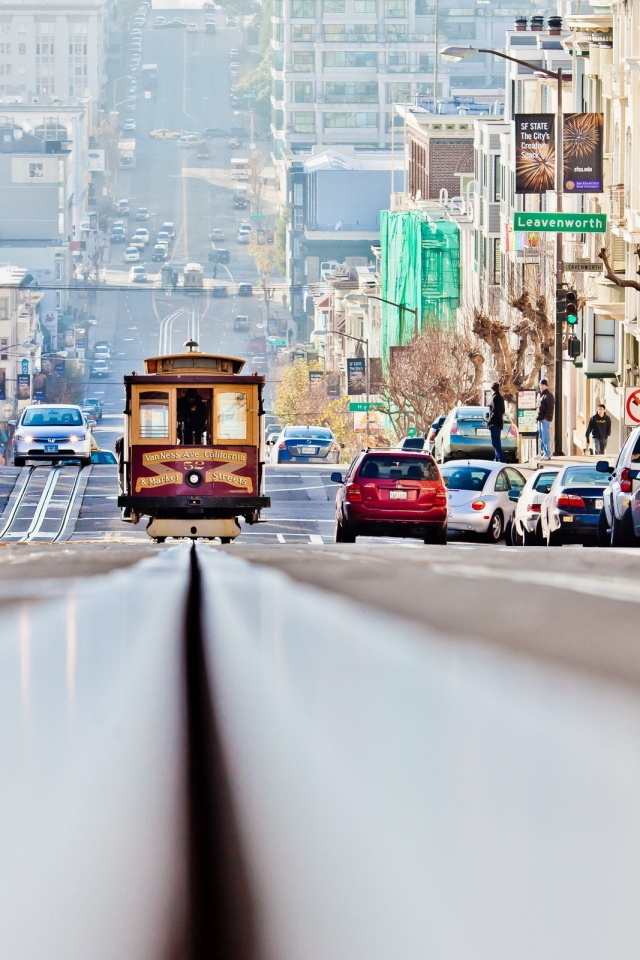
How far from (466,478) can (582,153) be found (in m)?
15.5

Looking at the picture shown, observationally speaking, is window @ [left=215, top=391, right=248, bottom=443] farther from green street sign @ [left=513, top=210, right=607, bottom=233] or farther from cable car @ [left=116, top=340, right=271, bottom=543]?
green street sign @ [left=513, top=210, right=607, bottom=233]

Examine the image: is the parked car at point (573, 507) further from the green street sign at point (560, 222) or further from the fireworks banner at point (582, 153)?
the fireworks banner at point (582, 153)

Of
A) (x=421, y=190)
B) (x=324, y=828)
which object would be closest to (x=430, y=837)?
(x=324, y=828)

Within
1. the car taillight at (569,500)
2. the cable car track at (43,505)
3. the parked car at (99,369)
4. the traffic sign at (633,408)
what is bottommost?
the cable car track at (43,505)

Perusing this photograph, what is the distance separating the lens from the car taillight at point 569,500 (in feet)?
79.7

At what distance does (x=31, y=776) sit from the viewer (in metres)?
2.36

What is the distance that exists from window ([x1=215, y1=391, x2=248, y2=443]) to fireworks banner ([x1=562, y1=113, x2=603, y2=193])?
63.3 ft

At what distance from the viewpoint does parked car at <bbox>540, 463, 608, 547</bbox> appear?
24109 millimetres

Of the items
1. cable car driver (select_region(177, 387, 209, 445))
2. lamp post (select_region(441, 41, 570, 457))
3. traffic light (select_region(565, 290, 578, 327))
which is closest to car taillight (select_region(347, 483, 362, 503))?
cable car driver (select_region(177, 387, 209, 445))

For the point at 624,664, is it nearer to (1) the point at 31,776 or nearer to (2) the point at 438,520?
(1) the point at 31,776

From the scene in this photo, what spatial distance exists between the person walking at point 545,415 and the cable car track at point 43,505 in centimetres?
1192

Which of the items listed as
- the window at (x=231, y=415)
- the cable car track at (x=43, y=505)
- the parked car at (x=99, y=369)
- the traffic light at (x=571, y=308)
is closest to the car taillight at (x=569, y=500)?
the window at (x=231, y=415)

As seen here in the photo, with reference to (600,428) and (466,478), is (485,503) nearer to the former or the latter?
(466,478)

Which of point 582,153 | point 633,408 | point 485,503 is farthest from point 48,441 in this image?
point 485,503
